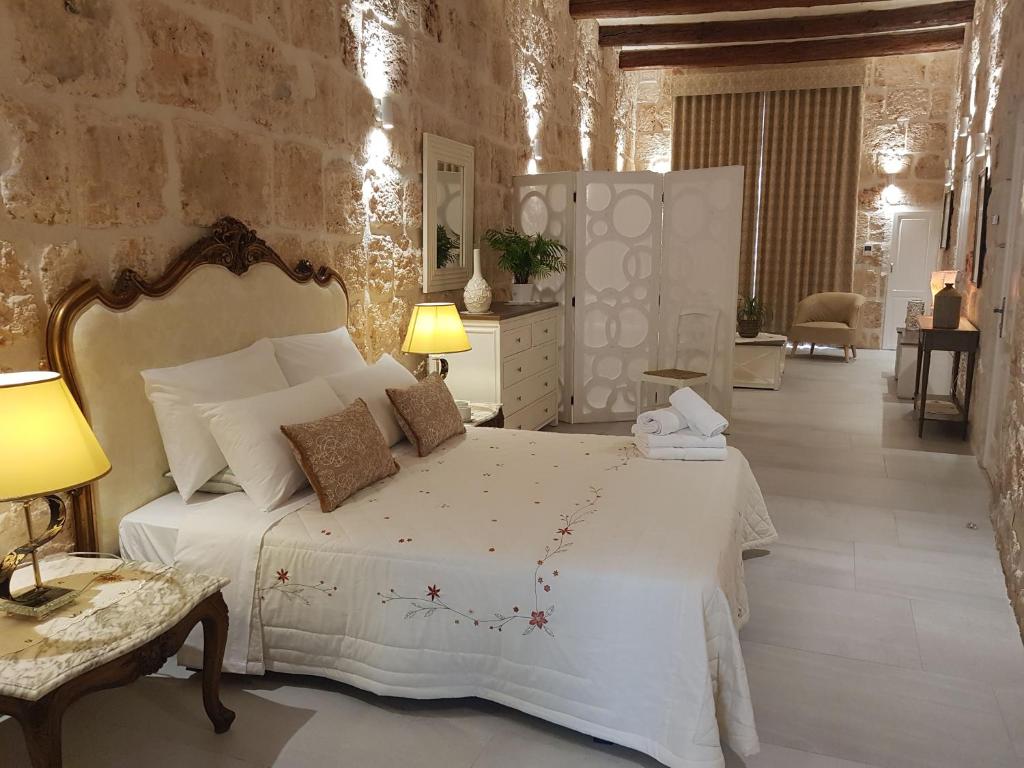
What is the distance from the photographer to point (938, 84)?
30.6ft

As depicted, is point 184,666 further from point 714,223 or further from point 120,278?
point 714,223

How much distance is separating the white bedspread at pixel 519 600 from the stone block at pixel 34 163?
106 centimetres

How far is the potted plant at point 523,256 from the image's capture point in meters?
5.70

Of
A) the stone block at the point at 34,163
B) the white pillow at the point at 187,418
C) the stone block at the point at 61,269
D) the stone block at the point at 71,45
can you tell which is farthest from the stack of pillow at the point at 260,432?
the stone block at the point at 71,45

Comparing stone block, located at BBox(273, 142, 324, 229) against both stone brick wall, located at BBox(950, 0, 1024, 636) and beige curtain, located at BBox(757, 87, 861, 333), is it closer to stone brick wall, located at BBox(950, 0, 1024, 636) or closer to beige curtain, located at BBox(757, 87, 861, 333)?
stone brick wall, located at BBox(950, 0, 1024, 636)

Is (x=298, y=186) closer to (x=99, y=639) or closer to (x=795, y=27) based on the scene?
(x=99, y=639)

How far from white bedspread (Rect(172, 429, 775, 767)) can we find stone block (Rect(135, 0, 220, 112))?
1.45 meters

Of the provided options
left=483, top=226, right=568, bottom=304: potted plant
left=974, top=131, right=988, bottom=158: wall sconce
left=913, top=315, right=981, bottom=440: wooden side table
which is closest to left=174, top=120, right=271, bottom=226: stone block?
left=483, top=226, right=568, bottom=304: potted plant

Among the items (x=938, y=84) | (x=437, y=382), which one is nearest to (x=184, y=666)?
(x=437, y=382)

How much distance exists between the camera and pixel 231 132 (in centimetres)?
→ 314

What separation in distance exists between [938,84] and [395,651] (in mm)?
9765

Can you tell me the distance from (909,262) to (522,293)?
623 centimetres

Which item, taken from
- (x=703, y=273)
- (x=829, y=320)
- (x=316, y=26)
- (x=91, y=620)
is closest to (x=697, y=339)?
(x=703, y=273)

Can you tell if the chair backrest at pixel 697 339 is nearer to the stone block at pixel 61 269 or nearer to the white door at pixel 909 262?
the stone block at pixel 61 269
